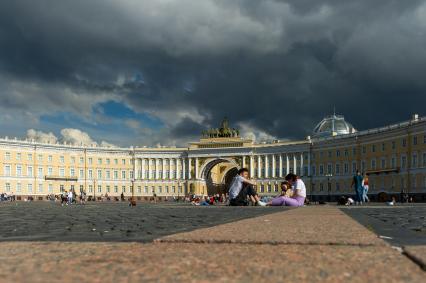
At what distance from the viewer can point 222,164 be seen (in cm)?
13012

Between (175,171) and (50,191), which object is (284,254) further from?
(175,171)

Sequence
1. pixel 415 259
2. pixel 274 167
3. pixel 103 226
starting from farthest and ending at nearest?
pixel 274 167 < pixel 103 226 < pixel 415 259

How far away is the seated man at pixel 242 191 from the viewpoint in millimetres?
22969

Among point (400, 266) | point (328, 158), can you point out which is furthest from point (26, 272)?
point (328, 158)

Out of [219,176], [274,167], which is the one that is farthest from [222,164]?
[274,167]

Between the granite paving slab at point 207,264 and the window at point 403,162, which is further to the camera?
the window at point 403,162

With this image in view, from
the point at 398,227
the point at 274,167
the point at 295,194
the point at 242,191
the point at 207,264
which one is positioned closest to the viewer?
the point at 207,264

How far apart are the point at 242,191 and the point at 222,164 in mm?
105648

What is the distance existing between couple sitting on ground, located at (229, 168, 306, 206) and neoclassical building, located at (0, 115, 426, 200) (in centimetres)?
5552

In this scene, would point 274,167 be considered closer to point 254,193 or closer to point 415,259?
point 254,193

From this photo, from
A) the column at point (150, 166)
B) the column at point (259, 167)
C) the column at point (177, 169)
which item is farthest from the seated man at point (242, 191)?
the column at point (150, 166)

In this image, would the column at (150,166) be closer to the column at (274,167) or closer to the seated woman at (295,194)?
the column at (274,167)

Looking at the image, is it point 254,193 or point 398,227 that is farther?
point 254,193

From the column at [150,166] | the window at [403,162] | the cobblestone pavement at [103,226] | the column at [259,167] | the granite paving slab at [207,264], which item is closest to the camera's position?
the granite paving slab at [207,264]
